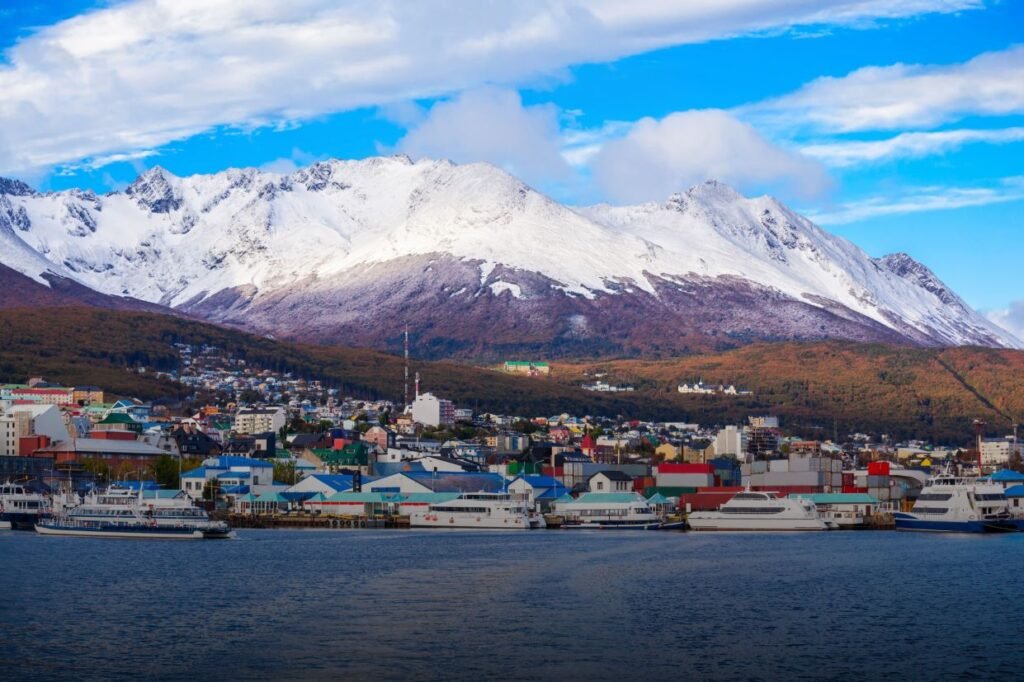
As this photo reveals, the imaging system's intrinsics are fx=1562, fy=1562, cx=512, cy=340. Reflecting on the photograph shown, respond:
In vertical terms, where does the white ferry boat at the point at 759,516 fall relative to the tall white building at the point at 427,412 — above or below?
below

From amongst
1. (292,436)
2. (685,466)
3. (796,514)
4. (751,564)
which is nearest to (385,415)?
(292,436)

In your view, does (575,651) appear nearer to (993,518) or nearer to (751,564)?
(751,564)

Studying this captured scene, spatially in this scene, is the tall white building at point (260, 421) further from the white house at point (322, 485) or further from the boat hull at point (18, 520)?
the boat hull at point (18, 520)

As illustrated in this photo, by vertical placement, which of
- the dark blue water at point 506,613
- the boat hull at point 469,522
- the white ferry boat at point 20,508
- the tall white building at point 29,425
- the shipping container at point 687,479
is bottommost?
the dark blue water at point 506,613

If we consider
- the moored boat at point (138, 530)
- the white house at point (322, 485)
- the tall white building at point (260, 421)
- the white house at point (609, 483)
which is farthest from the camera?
the tall white building at point (260, 421)

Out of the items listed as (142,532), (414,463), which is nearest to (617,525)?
(414,463)

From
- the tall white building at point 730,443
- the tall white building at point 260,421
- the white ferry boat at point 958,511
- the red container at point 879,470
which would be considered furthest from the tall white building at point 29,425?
the white ferry boat at point 958,511

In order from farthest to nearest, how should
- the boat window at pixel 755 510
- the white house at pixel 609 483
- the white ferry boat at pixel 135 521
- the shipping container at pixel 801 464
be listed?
the white house at pixel 609 483 < the shipping container at pixel 801 464 < the boat window at pixel 755 510 < the white ferry boat at pixel 135 521
